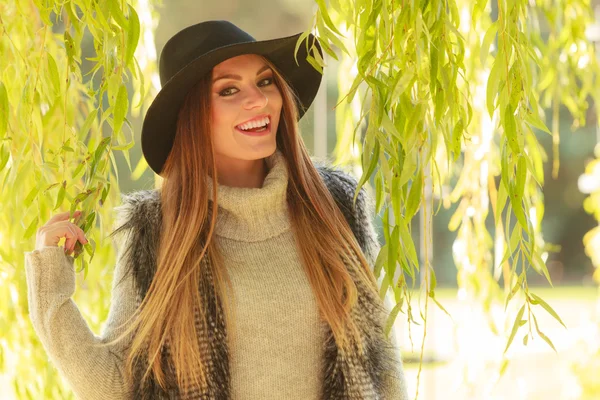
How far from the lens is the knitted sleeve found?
4.63 feet

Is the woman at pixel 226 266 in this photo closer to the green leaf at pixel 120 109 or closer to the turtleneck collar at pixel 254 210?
the turtleneck collar at pixel 254 210

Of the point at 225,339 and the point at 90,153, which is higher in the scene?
the point at 90,153

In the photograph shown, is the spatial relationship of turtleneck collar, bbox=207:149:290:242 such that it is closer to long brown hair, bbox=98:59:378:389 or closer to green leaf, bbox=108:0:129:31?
long brown hair, bbox=98:59:378:389

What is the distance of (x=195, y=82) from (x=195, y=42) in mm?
77

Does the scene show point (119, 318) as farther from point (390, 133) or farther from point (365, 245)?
point (390, 133)

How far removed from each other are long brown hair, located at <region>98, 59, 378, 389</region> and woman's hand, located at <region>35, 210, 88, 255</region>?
17 centimetres

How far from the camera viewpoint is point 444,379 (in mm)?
4949

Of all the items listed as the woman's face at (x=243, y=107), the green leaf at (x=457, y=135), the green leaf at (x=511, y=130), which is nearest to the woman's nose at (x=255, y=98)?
the woman's face at (x=243, y=107)

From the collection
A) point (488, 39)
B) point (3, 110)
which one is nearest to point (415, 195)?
point (488, 39)

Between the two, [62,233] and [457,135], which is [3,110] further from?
[457,135]

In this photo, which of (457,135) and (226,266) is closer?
(457,135)

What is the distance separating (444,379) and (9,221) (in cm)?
357

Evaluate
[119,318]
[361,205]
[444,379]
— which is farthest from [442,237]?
[119,318]

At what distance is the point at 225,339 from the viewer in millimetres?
1495
